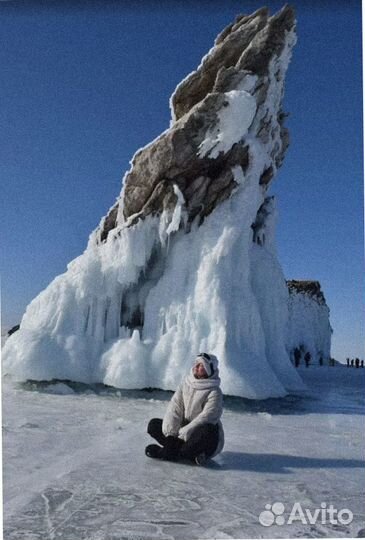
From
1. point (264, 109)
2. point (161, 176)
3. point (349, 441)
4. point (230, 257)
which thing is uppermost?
point (264, 109)

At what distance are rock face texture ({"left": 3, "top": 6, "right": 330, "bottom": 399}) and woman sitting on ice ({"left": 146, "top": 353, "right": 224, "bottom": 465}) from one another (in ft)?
9.95

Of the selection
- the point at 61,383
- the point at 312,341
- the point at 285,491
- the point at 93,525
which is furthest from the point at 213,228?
the point at 312,341

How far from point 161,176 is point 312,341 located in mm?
19239

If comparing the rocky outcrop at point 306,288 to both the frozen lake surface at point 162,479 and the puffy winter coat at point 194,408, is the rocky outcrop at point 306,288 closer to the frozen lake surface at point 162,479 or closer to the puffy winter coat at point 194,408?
the frozen lake surface at point 162,479

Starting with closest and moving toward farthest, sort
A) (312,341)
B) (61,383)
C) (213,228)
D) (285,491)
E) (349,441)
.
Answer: (285,491), (349,441), (61,383), (213,228), (312,341)

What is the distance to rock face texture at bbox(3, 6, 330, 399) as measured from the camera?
7.11 m

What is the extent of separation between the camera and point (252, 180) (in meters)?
7.89

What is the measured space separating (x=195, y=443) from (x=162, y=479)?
1.14 ft

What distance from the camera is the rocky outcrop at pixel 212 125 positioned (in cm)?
762

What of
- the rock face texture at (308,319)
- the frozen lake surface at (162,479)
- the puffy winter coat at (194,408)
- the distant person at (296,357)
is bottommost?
the frozen lake surface at (162,479)

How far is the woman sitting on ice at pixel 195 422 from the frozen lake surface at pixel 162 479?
97mm

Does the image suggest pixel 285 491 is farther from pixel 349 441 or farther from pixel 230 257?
pixel 230 257

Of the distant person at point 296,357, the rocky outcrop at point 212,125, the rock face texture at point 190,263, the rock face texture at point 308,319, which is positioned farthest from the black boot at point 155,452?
the rock face texture at point 308,319

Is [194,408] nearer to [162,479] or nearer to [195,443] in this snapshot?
[195,443]
